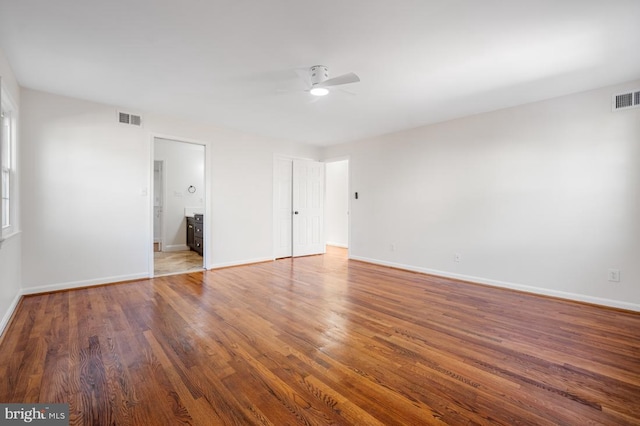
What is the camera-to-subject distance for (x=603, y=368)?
6.47 feet

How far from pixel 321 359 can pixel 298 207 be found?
4495mm

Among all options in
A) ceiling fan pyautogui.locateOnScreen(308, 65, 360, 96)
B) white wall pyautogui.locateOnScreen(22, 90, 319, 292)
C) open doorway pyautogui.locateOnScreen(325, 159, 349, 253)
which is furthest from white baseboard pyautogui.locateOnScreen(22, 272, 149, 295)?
open doorway pyautogui.locateOnScreen(325, 159, 349, 253)

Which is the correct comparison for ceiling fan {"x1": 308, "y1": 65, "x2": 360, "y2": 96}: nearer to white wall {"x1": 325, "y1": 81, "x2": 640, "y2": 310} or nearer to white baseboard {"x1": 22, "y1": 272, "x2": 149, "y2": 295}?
white wall {"x1": 325, "y1": 81, "x2": 640, "y2": 310}

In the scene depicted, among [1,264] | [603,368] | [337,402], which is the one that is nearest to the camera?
[337,402]

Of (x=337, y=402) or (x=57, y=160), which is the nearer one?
(x=337, y=402)

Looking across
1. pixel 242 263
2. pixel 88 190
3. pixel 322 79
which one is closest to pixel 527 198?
pixel 322 79

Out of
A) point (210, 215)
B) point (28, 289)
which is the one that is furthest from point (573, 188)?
point (28, 289)

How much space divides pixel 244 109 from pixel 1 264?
3109 millimetres

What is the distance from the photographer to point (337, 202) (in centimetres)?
800

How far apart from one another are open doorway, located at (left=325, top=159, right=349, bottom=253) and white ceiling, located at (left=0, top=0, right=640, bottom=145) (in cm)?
401

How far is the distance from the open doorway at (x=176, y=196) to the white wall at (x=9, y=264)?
333cm

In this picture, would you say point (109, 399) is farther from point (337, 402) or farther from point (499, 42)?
point (499, 42)

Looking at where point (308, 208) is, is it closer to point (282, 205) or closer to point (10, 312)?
point (282, 205)

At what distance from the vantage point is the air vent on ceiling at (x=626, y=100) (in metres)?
3.06
